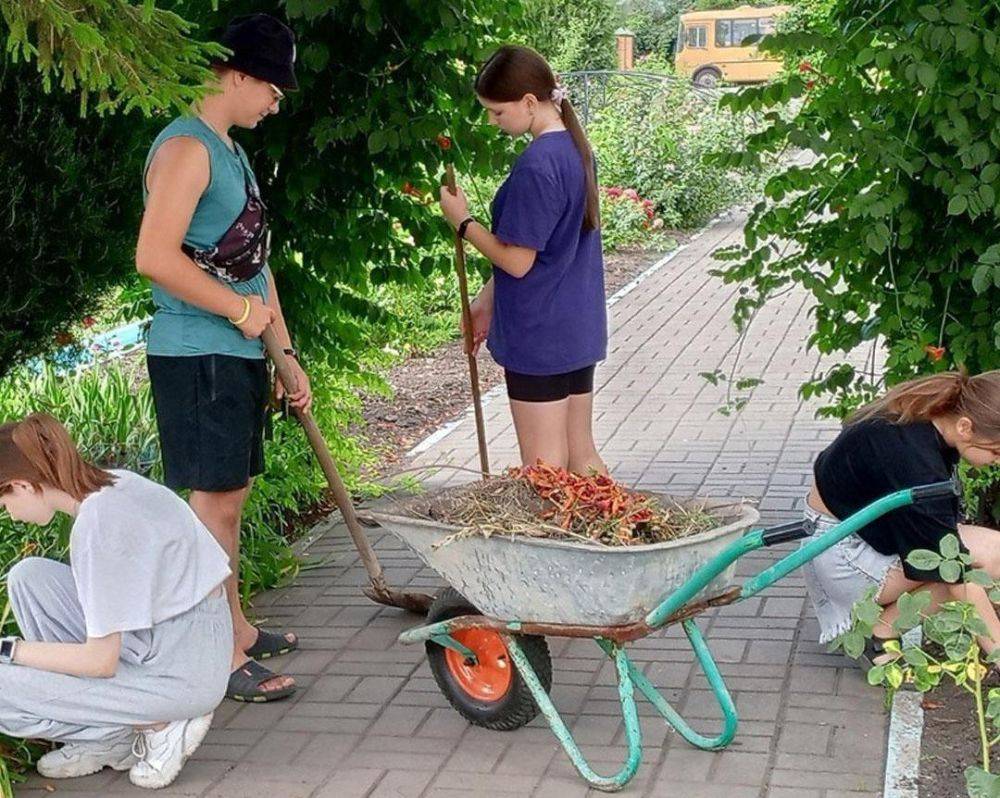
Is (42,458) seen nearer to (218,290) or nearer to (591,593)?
(218,290)

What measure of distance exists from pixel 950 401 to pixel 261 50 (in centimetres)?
208

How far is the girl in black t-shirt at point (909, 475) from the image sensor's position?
13.1 ft

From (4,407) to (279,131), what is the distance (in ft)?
5.09

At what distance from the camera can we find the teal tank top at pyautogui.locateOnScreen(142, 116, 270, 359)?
417 cm

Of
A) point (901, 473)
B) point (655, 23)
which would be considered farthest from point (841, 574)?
point (655, 23)

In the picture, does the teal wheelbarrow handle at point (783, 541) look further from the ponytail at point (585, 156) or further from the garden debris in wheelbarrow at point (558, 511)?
the ponytail at point (585, 156)

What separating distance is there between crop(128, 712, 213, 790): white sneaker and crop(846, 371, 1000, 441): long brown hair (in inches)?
79.7

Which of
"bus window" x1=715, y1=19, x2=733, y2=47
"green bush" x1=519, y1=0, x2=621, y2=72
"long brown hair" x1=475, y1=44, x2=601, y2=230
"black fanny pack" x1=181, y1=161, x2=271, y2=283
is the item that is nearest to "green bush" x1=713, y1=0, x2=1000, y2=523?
"long brown hair" x1=475, y1=44, x2=601, y2=230

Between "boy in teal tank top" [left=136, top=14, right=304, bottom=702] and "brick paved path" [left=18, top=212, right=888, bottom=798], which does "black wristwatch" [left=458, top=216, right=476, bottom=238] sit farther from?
"brick paved path" [left=18, top=212, right=888, bottom=798]

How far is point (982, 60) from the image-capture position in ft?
14.7

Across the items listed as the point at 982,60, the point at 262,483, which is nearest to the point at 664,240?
the point at 262,483

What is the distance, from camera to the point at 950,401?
4.04 m

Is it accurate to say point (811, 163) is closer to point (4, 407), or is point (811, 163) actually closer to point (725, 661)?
point (725, 661)

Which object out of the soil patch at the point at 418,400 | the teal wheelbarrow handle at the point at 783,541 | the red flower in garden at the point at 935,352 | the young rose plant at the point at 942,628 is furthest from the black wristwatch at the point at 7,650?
the soil patch at the point at 418,400
